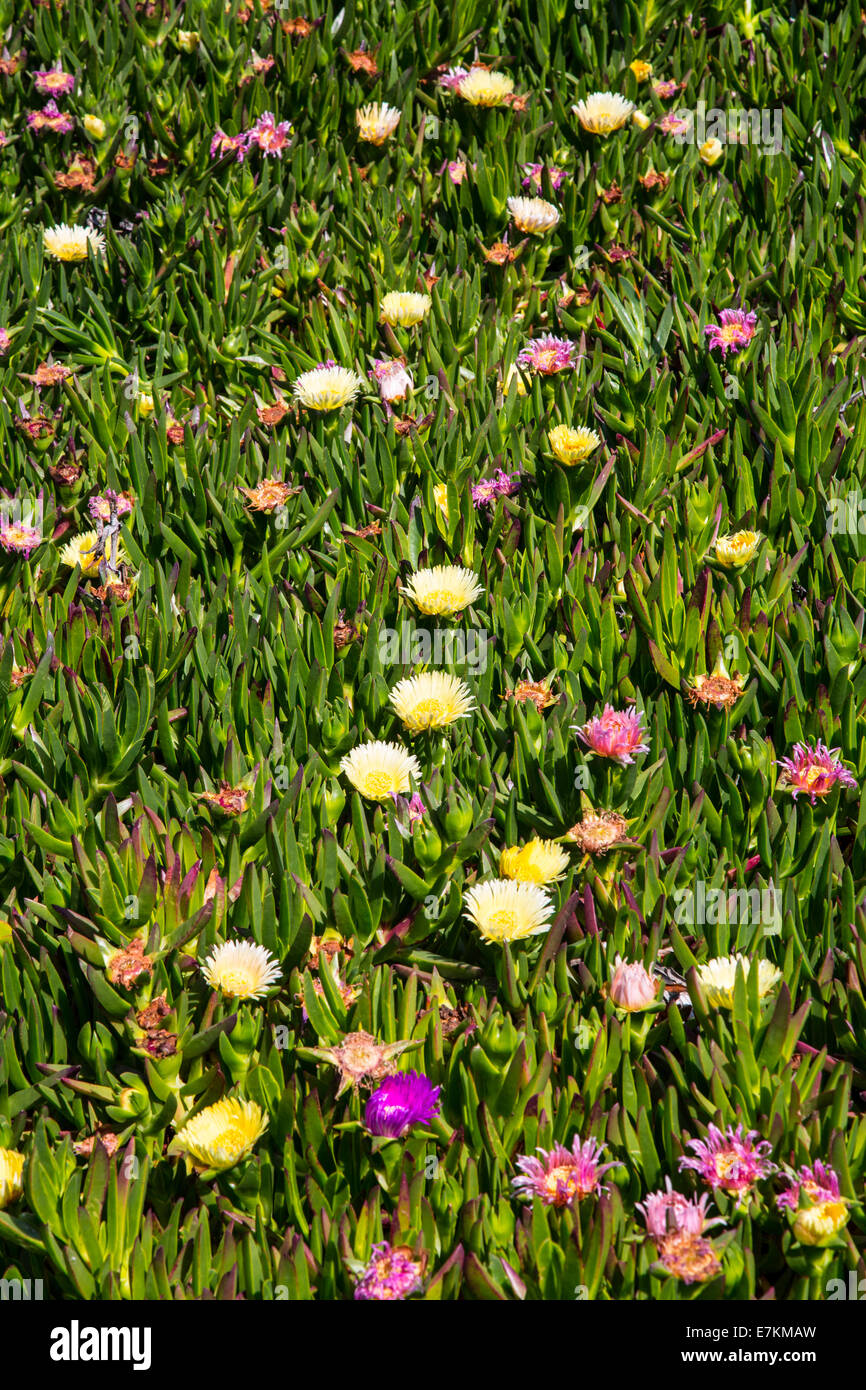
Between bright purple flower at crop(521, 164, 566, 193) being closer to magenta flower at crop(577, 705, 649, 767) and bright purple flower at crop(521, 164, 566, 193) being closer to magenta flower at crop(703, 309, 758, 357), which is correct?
magenta flower at crop(703, 309, 758, 357)

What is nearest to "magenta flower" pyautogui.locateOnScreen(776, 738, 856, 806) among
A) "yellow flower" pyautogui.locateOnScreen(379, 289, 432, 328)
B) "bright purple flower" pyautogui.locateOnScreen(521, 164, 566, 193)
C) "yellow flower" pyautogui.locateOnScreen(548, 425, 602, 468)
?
"yellow flower" pyautogui.locateOnScreen(548, 425, 602, 468)

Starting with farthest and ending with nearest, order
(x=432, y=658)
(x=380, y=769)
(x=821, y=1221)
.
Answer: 1. (x=432, y=658)
2. (x=380, y=769)
3. (x=821, y=1221)

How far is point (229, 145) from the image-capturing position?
107 inches

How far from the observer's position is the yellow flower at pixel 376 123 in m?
2.75

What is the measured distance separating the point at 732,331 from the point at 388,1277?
5.74 ft

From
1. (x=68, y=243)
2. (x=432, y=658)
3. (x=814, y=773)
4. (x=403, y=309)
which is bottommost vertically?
(x=814, y=773)

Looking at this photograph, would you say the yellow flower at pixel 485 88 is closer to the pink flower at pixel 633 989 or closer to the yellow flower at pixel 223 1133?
the pink flower at pixel 633 989

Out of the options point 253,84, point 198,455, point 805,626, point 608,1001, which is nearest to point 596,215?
point 253,84

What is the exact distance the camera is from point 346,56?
2.85 meters

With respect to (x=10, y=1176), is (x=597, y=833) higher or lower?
higher

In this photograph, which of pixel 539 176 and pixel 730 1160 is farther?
pixel 539 176

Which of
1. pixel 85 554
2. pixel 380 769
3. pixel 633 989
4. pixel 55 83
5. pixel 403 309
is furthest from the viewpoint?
pixel 55 83

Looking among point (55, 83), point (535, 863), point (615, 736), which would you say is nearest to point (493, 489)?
point (615, 736)

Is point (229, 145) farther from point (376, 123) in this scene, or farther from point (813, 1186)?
point (813, 1186)
